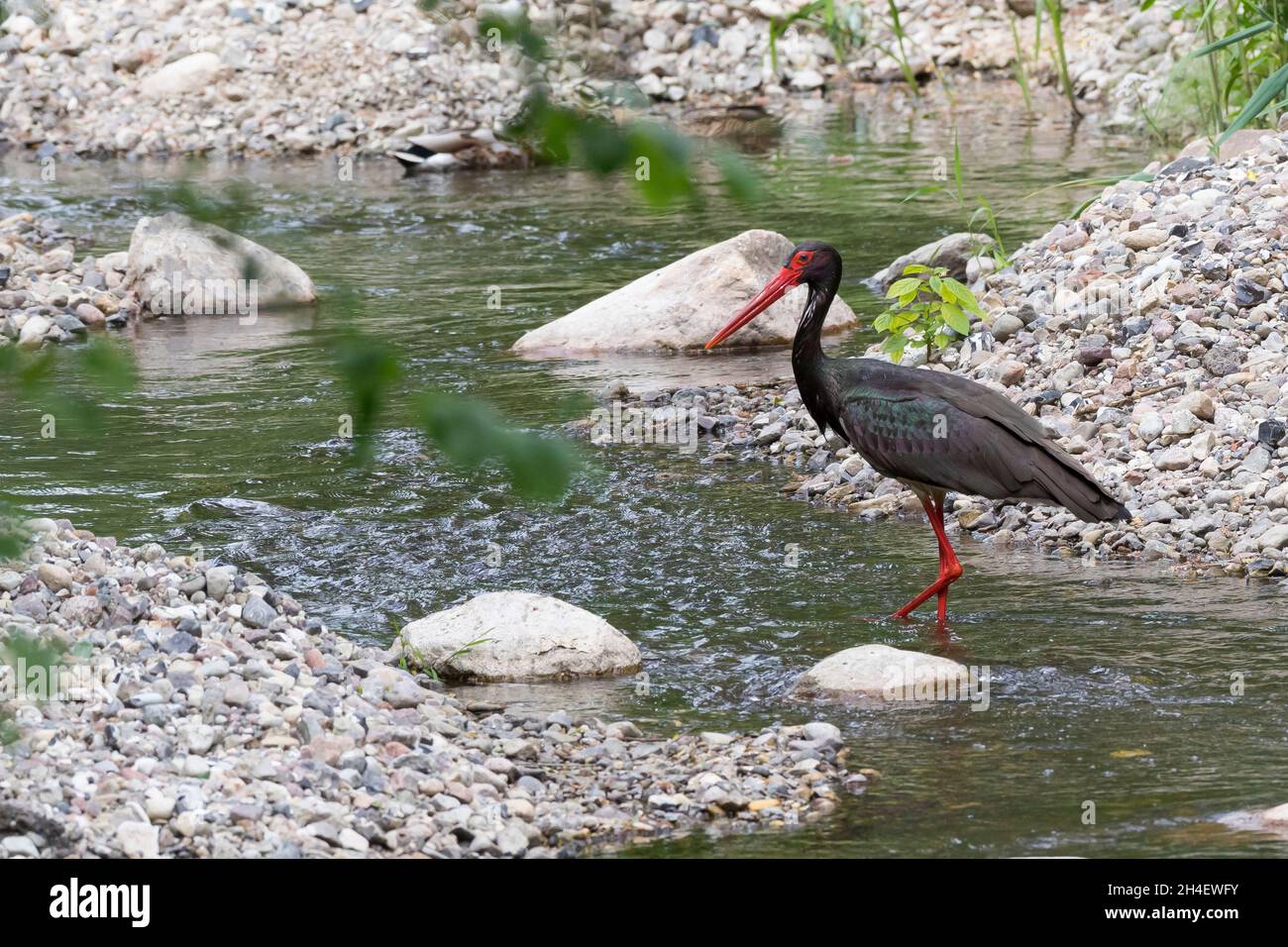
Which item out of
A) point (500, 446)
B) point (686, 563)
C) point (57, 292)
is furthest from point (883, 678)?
point (57, 292)

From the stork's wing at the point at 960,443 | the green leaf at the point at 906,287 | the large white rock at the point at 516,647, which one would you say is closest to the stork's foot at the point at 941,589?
the stork's wing at the point at 960,443

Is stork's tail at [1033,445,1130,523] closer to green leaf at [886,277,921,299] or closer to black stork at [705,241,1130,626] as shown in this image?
black stork at [705,241,1130,626]

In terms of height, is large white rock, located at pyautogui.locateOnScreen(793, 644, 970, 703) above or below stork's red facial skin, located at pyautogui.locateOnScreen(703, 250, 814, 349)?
below

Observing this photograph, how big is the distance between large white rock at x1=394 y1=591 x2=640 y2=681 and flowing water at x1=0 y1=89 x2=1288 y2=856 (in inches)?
4.4

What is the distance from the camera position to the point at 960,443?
301 inches


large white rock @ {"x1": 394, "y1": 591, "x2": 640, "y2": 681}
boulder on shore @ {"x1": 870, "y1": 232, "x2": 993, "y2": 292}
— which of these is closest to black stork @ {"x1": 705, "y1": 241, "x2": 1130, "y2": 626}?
large white rock @ {"x1": 394, "y1": 591, "x2": 640, "y2": 681}

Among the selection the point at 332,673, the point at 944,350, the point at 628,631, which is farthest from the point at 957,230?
the point at 332,673

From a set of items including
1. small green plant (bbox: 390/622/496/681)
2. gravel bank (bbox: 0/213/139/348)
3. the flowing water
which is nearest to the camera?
the flowing water

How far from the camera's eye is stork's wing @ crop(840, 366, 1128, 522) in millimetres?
7516

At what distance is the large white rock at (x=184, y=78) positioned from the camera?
22.1m

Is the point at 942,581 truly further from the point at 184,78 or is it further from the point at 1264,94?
the point at 184,78

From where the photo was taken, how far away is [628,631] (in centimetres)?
741

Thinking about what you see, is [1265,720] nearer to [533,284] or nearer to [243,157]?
[533,284]
